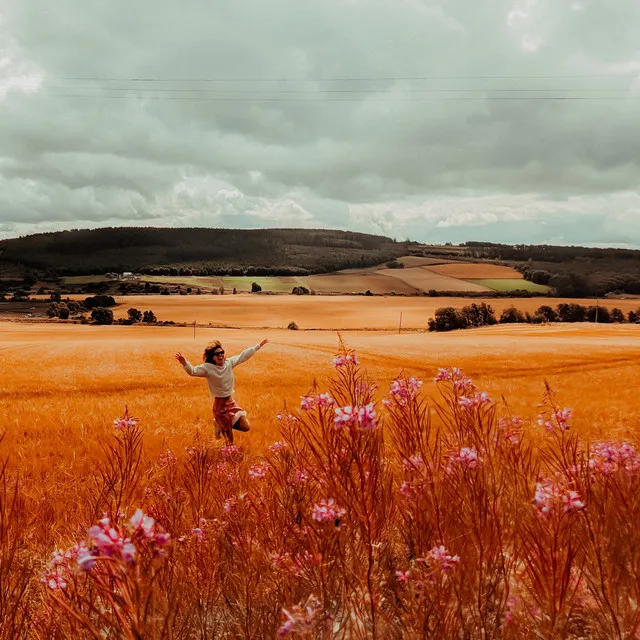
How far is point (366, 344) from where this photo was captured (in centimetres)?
1431

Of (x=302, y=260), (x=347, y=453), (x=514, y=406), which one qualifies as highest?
(x=302, y=260)

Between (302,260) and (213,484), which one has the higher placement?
(302,260)

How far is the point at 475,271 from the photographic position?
30.6 metres

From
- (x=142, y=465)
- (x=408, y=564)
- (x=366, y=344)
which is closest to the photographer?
(x=408, y=564)

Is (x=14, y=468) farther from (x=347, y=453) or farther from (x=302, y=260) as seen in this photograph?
(x=302, y=260)

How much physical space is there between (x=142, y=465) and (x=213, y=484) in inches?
64.1

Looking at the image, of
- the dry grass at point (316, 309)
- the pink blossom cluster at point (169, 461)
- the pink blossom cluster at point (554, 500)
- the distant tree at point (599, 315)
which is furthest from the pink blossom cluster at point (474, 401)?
the distant tree at point (599, 315)

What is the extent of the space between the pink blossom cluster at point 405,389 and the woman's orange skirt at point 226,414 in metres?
3.79

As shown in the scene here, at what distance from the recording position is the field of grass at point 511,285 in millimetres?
22945

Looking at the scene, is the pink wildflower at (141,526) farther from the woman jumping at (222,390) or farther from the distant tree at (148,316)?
the distant tree at (148,316)

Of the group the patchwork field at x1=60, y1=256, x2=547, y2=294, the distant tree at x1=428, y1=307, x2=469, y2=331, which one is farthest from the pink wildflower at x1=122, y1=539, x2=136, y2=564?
the patchwork field at x1=60, y1=256, x2=547, y2=294

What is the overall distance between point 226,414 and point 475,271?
91.0ft

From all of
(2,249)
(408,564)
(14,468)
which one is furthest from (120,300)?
(408,564)

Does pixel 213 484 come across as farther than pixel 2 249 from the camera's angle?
No
